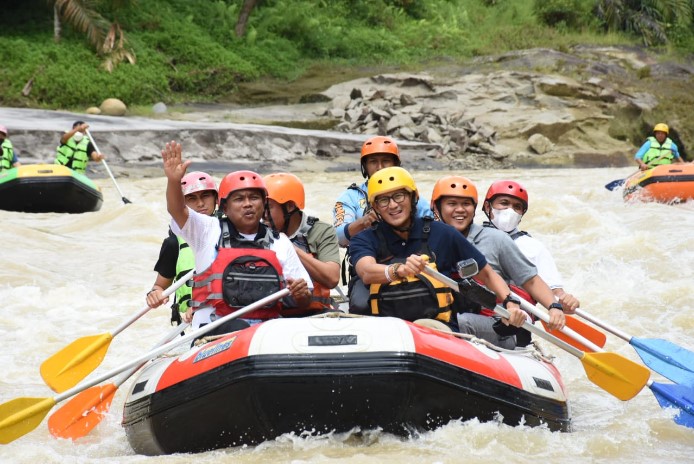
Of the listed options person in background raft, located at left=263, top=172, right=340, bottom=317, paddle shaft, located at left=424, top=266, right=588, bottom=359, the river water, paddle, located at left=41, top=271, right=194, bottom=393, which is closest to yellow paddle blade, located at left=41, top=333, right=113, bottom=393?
paddle, located at left=41, top=271, right=194, bottom=393

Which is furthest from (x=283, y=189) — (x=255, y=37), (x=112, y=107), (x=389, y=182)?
(x=255, y=37)

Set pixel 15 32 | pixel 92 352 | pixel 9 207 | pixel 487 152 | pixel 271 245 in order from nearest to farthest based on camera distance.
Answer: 1. pixel 271 245
2. pixel 92 352
3. pixel 9 207
4. pixel 487 152
5. pixel 15 32

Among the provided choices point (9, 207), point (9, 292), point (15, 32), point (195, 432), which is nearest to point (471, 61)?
point (15, 32)

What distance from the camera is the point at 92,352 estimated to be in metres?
5.31

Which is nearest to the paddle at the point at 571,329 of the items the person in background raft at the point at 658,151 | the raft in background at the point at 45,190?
the raft in background at the point at 45,190

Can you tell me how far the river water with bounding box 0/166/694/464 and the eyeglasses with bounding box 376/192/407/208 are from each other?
1091mm

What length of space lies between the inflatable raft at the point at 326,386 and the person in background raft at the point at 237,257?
377mm

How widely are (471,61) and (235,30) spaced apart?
639 cm

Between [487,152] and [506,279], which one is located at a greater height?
[506,279]

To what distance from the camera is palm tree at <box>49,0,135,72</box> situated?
2242cm

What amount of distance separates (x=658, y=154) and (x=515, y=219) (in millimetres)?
10736

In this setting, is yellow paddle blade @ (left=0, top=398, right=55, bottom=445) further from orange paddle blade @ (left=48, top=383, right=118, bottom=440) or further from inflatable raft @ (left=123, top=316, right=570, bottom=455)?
inflatable raft @ (left=123, top=316, right=570, bottom=455)

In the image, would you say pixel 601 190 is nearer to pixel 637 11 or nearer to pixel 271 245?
pixel 271 245

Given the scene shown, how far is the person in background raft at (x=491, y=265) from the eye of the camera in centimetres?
519
